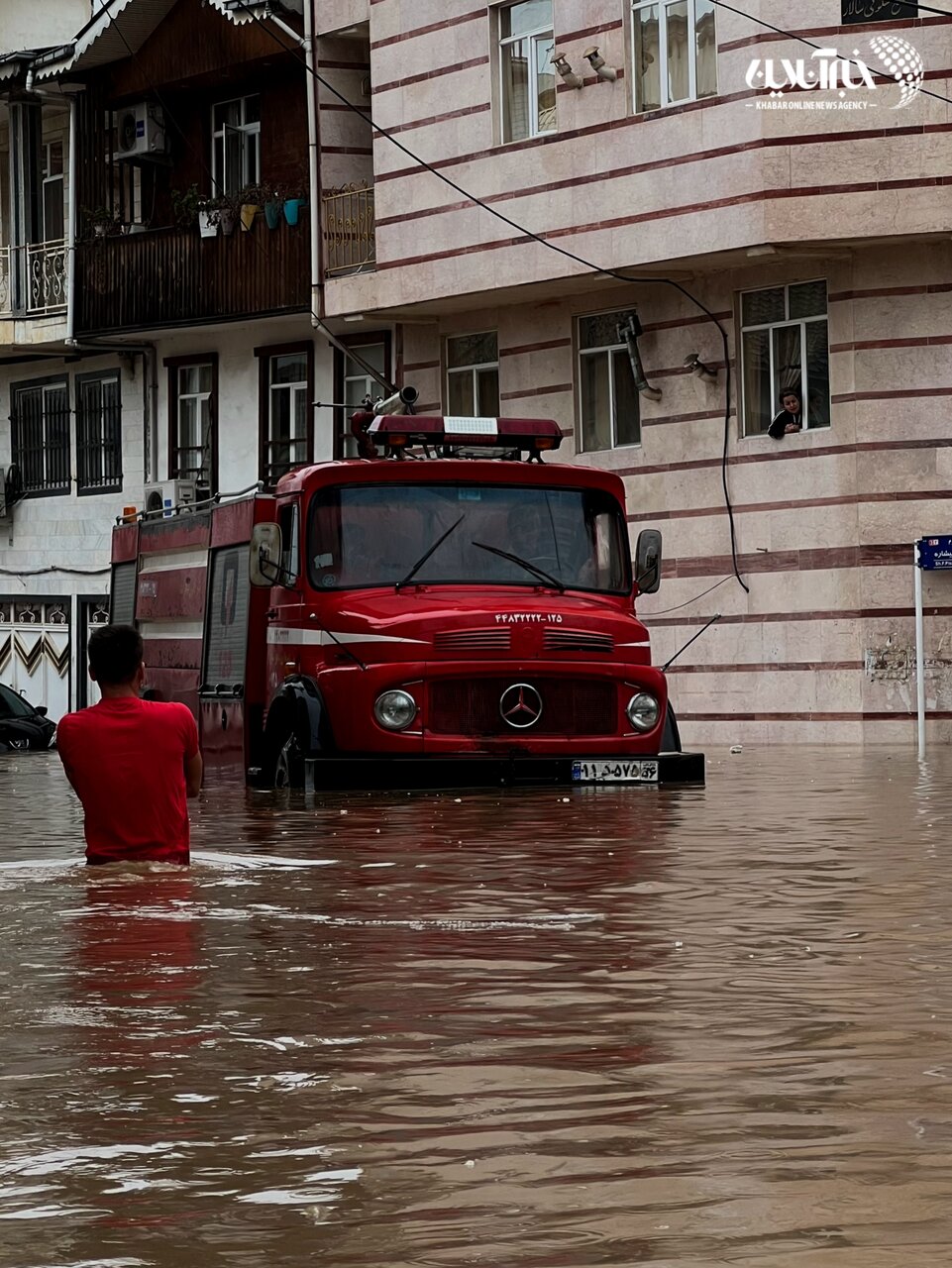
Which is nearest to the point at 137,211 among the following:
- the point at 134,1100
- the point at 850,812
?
the point at 850,812

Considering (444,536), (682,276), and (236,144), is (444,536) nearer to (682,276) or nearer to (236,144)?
(682,276)

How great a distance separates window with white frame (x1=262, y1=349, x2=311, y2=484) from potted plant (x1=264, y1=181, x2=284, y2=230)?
2089 millimetres

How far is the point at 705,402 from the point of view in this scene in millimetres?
30531

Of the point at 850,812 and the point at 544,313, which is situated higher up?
the point at 544,313

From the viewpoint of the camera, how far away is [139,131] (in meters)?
39.6

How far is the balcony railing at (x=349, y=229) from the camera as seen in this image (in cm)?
3488

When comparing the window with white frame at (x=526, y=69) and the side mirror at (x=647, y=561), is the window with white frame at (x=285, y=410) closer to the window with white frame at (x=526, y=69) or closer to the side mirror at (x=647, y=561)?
the window with white frame at (x=526, y=69)

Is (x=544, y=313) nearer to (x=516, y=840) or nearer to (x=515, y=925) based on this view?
(x=516, y=840)

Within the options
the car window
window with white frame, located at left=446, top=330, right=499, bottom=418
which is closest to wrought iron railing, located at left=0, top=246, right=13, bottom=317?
the car window

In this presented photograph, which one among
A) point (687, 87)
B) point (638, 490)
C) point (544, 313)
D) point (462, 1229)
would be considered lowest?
point (462, 1229)

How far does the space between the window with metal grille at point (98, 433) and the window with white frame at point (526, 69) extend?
438 inches

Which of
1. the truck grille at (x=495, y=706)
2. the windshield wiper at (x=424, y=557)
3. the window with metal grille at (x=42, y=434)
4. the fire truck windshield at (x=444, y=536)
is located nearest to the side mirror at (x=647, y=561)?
the fire truck windshield at (x=444, y=536)

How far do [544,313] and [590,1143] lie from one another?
91.5 ft

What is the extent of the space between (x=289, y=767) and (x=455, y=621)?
6.65ft
